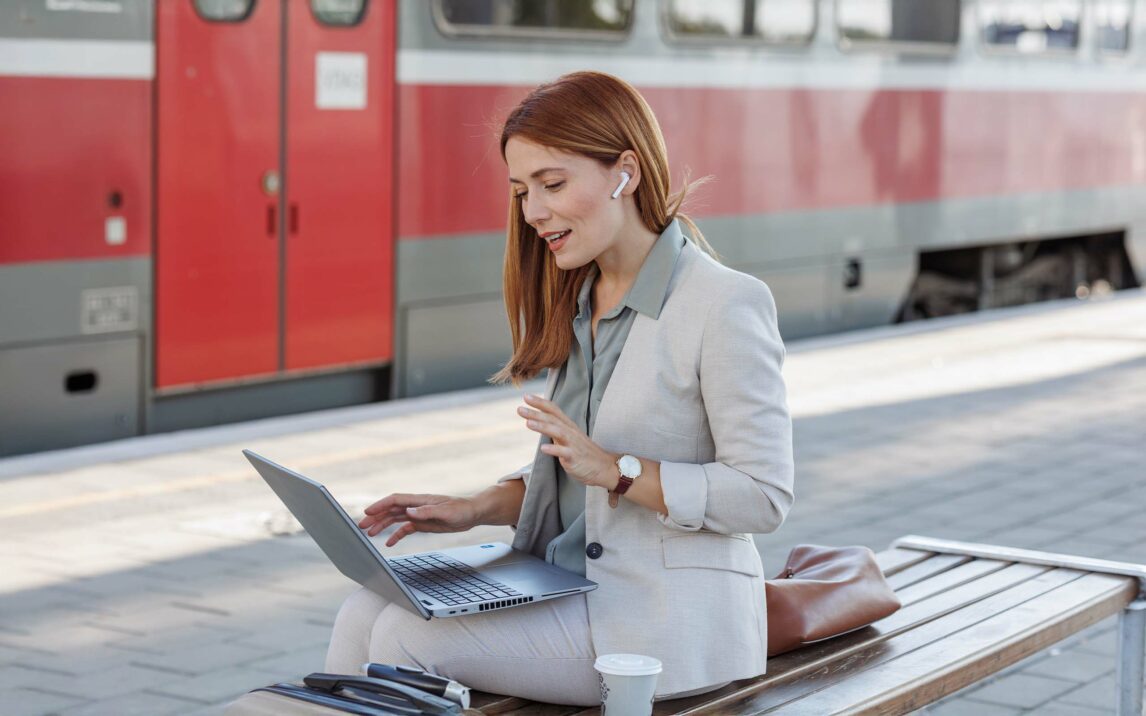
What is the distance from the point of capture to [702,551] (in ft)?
9.80

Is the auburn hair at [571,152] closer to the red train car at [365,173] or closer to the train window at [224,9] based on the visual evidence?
the red train car at [365,173]

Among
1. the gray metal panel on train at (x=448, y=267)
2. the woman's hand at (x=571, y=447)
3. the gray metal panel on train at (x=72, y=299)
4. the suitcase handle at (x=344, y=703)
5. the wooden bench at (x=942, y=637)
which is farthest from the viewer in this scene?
the gray metal panel on train at (x=448, y=267)

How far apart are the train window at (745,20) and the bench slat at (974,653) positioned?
6.52 meters

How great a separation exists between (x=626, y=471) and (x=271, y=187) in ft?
17.6

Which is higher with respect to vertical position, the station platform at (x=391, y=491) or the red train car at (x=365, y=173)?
the red train car at (x=365, y=173)

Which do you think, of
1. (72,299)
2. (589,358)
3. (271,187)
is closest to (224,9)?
(271,187)

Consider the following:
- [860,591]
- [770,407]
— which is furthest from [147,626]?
[770,407]

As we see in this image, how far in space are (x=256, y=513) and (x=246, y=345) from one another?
170 centimetres

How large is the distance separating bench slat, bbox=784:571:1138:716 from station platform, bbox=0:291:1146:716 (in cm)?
71

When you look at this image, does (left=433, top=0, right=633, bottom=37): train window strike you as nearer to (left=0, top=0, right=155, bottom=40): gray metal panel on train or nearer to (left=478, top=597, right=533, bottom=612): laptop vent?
(left=0, top=0, right=155, bottom=40): gray metal panel on train

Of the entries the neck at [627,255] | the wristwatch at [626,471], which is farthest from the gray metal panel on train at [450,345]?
the wristwatch at [626,471]

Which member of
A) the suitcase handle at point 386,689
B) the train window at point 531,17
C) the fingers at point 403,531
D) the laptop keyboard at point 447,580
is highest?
the train window at point 531,17

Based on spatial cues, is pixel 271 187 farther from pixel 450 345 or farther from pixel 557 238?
pixel 557 238

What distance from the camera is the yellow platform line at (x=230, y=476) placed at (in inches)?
249
